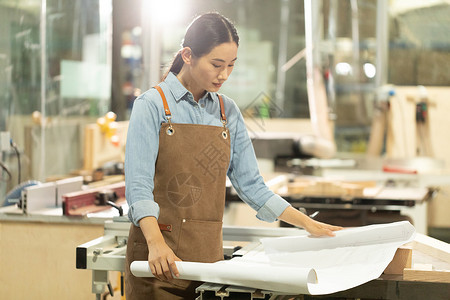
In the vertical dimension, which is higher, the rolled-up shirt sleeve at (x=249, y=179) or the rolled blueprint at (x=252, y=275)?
the rolled-up shirt sleeve at (x=249, y=179)

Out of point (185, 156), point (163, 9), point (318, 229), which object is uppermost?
point (163, 9)

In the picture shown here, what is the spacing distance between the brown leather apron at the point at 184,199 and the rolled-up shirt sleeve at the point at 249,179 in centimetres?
11

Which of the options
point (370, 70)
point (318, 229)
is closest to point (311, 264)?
point (318, 229)

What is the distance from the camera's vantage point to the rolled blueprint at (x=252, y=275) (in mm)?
1781

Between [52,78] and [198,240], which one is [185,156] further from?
[52,78]

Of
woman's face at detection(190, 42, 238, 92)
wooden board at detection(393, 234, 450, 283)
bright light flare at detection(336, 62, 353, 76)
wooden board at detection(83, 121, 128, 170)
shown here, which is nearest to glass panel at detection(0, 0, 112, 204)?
wooden board at detection(83, 121, 128, 170)

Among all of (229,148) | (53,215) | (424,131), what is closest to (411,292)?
(229,148)

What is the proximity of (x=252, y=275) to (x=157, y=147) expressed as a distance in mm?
502

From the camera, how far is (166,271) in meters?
1.92

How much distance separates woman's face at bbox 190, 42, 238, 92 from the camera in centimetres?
210

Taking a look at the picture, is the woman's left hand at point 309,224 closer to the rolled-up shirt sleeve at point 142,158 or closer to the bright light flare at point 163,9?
the rolled-up shirt sleeve at point 142,158

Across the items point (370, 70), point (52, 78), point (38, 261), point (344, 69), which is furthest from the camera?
point (344, 69)

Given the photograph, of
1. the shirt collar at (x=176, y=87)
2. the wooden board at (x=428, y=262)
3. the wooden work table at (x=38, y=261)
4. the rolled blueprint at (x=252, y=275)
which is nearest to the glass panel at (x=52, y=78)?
the wooden work table at (x=38, y=261)

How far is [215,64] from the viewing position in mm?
2100
